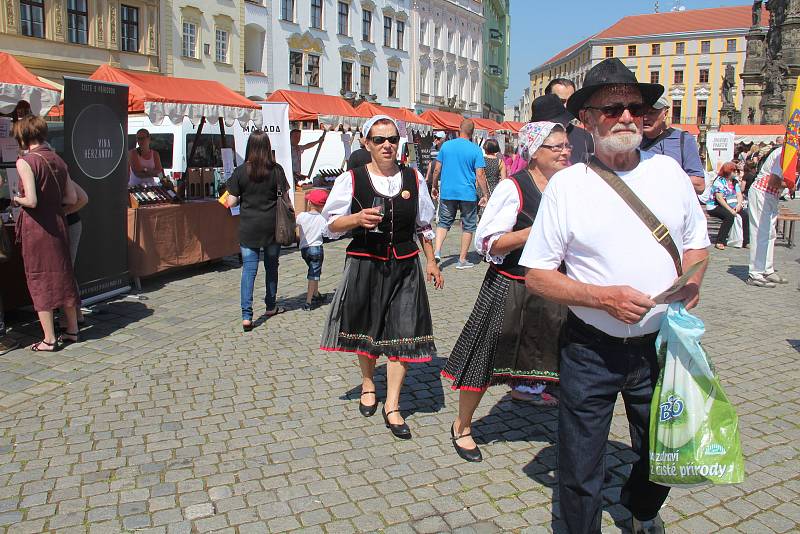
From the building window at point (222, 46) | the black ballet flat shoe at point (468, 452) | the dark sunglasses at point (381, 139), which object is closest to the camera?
the black ballet flat shoe at point (468, 452)

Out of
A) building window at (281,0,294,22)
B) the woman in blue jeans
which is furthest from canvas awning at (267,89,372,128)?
building window at (281,0,294,22)

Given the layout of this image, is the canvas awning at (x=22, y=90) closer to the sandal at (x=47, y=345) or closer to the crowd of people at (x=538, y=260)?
the crowd of people at (x=538, y=260)

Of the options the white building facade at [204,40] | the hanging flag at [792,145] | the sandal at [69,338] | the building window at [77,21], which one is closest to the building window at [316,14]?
Answer: the white building facade at [204,40]

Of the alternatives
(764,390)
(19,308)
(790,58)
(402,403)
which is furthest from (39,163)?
(790,58)

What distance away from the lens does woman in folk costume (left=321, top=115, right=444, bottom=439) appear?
14.6 ft

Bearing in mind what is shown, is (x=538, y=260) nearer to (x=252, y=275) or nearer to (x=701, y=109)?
(x=252, y=275)

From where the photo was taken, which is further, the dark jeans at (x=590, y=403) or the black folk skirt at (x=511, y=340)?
the black folk skirt at (x=511, y=340)

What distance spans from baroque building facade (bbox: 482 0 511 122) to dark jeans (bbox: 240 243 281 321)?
196 feet

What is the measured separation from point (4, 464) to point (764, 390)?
16.8 ft

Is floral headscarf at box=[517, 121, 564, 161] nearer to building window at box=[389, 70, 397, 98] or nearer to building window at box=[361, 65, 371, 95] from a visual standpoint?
building window at box=[361, 65, 371, 95]

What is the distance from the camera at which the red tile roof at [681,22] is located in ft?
305

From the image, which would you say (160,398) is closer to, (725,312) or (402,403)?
(402,403)

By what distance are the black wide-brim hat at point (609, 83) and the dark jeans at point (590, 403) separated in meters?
0.87

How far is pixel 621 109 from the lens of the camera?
2.59 meters
